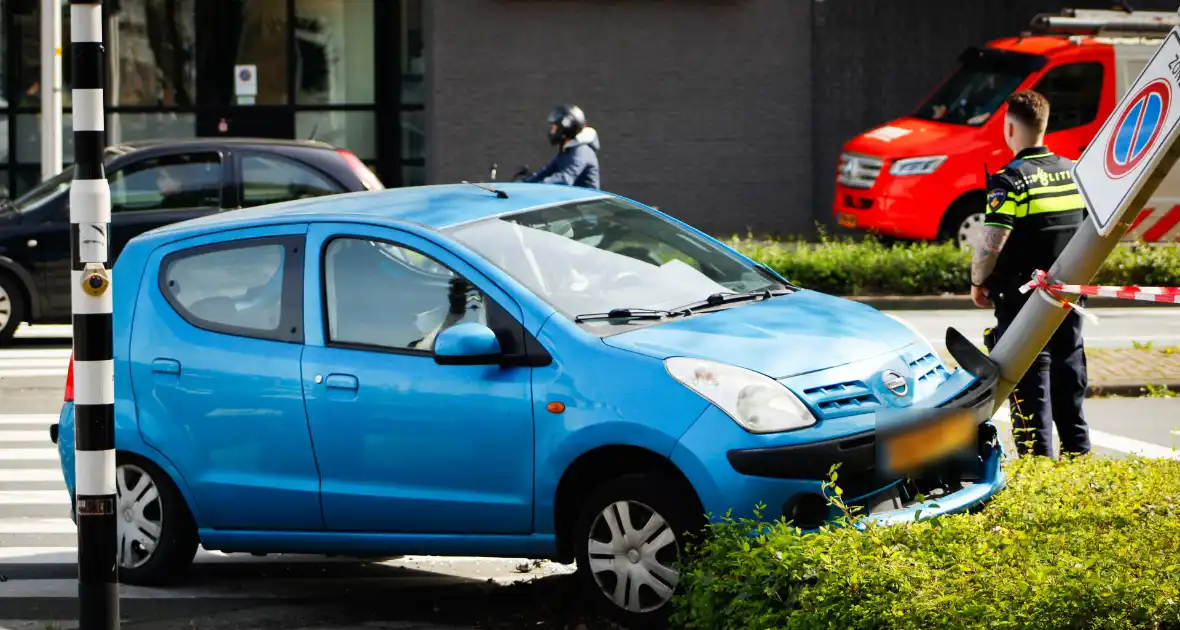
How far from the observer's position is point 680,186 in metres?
24.3

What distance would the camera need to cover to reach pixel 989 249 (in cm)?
777

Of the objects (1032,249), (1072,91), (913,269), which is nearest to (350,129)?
(1072,91)

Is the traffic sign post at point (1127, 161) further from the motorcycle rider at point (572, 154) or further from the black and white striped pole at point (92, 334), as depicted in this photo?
the motorcycle rider at point (572, 154)

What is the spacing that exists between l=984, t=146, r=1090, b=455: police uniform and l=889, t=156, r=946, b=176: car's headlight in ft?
34.2

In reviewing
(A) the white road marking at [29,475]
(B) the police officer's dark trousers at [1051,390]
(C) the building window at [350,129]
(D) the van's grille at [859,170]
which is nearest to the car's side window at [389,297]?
(B) the police officer's dark trousers at [1051,390]

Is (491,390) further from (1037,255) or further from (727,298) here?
(1037,255)

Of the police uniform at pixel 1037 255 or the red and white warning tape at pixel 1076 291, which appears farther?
the police uniform at pixel 1037 255

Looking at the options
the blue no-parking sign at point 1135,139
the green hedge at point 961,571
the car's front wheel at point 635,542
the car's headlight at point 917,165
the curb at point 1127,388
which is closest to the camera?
the green hedge at point 961,571

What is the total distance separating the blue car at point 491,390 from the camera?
582cm

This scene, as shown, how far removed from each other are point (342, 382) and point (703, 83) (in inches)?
722

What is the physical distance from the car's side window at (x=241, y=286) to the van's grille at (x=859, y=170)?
→ 1266cm

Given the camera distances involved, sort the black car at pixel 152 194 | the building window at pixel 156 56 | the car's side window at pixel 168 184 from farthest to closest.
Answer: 1. the building window at pixel 156 56
2. the car's side window at pixel 168 184
3. the black car at pixel 152 194

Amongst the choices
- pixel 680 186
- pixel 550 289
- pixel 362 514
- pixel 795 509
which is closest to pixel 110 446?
pixel 362 514

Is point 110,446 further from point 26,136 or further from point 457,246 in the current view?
point 26,136
